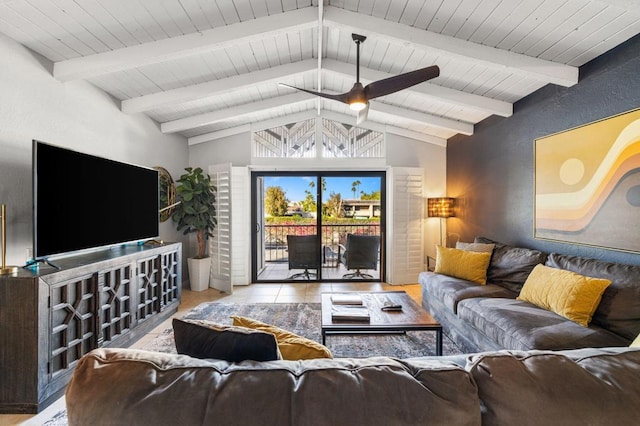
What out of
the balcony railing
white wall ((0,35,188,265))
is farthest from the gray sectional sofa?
Answer: white wall ((0,35,188,265))

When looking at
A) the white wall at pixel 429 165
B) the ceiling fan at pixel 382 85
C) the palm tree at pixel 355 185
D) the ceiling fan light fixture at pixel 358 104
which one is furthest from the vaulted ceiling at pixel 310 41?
the palm tree at pixel 355 185

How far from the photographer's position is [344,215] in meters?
5.28

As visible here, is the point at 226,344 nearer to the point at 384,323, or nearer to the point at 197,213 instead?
the point at 384,323

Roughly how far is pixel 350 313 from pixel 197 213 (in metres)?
3.01

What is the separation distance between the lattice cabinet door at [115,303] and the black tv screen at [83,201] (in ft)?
1.03

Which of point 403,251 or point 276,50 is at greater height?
point 276,50

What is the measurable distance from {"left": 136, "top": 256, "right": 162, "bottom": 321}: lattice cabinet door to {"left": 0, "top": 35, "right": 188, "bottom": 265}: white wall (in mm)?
875

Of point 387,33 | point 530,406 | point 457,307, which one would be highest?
point 387,33

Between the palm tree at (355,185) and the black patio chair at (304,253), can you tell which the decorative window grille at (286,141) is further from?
the black patio chair at (304,253)

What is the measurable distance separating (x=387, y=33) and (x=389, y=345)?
9.13 feet

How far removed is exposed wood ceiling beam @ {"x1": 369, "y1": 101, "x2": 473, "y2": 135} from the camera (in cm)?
417

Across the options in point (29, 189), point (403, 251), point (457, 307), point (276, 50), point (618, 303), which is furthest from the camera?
point (403, 251)

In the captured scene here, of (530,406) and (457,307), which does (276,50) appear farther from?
(530,406)

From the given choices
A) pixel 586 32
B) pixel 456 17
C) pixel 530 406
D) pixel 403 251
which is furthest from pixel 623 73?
pixel 403 251
